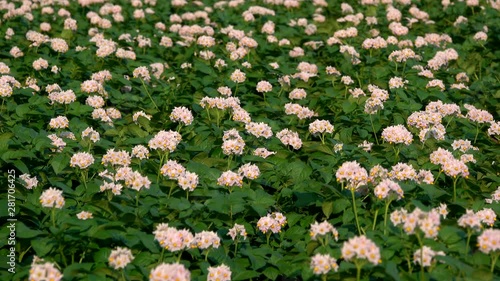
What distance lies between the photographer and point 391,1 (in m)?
11.7

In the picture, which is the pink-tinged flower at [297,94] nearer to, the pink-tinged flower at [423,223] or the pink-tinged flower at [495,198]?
the pink-tinged flower at [495,198]

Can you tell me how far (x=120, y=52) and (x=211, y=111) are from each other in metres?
2.10

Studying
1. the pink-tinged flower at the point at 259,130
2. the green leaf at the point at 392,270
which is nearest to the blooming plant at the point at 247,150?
the green leaf at the point at 392,270

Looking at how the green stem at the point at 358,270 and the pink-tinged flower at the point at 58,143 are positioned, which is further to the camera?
the pink-tinged flower at the point at 58,143

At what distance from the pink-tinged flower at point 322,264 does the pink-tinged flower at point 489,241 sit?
2.98ft

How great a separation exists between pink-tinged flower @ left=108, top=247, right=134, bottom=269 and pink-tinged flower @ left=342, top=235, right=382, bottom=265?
135cm

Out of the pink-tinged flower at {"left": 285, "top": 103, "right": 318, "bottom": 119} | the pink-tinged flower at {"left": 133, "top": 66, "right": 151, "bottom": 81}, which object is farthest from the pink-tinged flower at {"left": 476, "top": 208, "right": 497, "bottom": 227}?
the pink-tinged flower at {"left": 133, "top": 66, "right": 151, "bottom": 81}

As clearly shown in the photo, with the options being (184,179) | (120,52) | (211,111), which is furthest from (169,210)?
(120,52)

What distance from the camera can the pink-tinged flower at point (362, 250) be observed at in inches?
146

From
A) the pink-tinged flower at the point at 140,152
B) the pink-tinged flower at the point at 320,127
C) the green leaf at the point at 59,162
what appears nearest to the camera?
the green leaf at the point at 59,162

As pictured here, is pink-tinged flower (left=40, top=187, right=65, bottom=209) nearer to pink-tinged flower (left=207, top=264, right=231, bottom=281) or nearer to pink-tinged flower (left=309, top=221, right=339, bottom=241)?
pink-tinged flower (left=207, top=264, right=231, bottom=281)

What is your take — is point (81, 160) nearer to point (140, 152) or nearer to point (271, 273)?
point (140, 152)

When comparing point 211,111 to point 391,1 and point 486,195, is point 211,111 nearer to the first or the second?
point 486,195

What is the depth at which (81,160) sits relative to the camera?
16.8 ft
